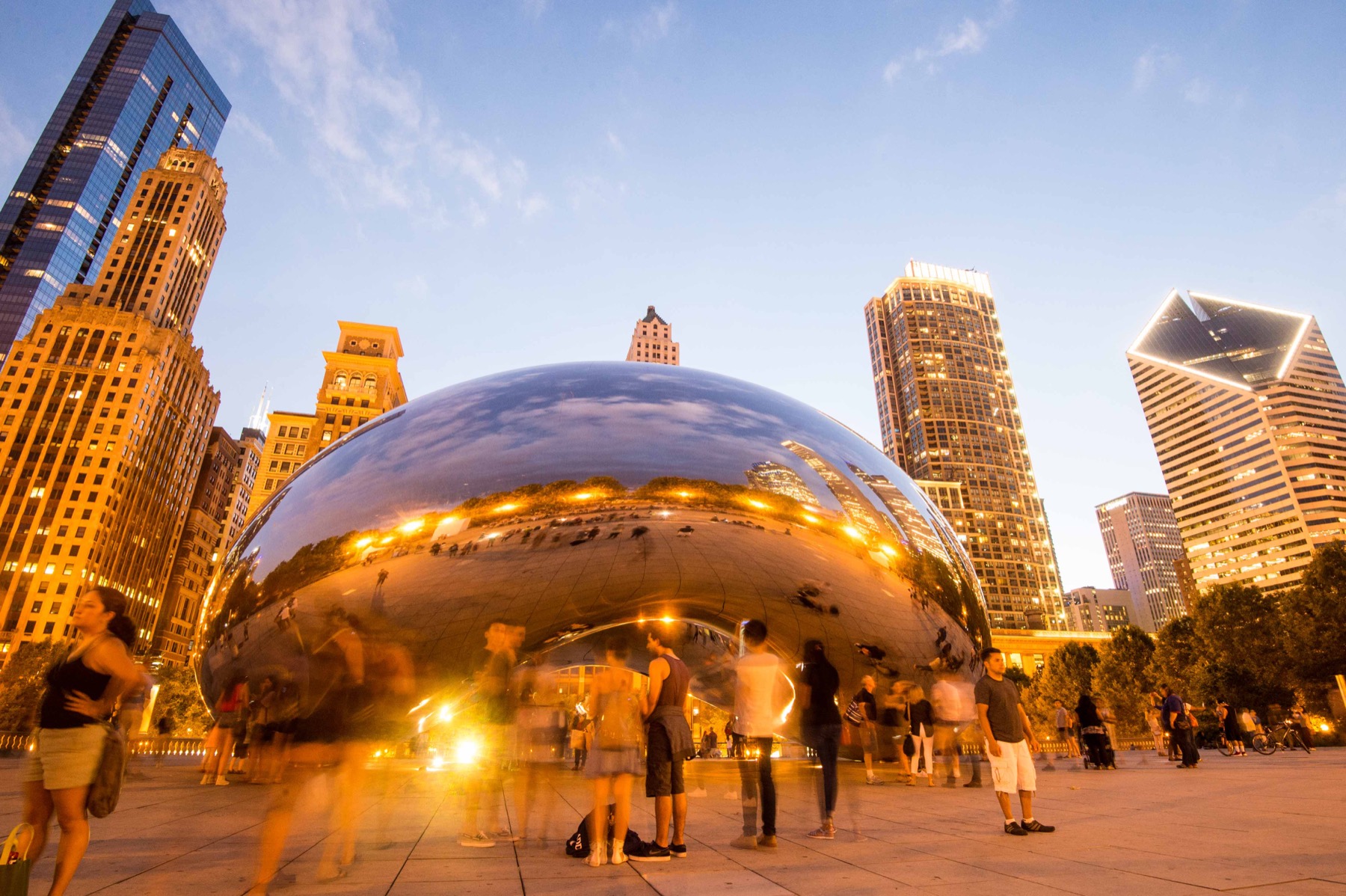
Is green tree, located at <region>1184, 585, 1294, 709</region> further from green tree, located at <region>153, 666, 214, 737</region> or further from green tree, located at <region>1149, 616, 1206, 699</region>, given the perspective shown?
green tree, located at <region>153, 666, 214, 737</region>

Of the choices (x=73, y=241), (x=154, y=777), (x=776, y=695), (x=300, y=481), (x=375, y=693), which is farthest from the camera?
(x=73, y=241)

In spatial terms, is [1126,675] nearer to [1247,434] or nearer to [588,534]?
[588,534]

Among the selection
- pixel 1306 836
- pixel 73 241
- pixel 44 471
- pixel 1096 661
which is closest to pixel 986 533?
pixel 1096 661

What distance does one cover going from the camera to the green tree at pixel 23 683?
152 feet

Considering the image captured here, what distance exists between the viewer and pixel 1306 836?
4.47m

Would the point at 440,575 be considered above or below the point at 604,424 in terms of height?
below

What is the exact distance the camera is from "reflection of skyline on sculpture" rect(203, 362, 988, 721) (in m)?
4.54

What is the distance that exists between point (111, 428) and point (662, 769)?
381 feet

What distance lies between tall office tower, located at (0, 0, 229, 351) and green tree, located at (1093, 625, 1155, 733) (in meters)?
143

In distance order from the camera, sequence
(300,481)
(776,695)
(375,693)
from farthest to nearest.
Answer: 1. (300,481)
2. (776,695)
3. (375,693)

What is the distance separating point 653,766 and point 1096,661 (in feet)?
207

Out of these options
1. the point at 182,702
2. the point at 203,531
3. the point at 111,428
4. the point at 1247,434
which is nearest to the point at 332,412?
the point at 111,428

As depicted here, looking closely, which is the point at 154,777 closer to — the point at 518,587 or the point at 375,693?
the point at 375,693

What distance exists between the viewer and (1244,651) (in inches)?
1378
